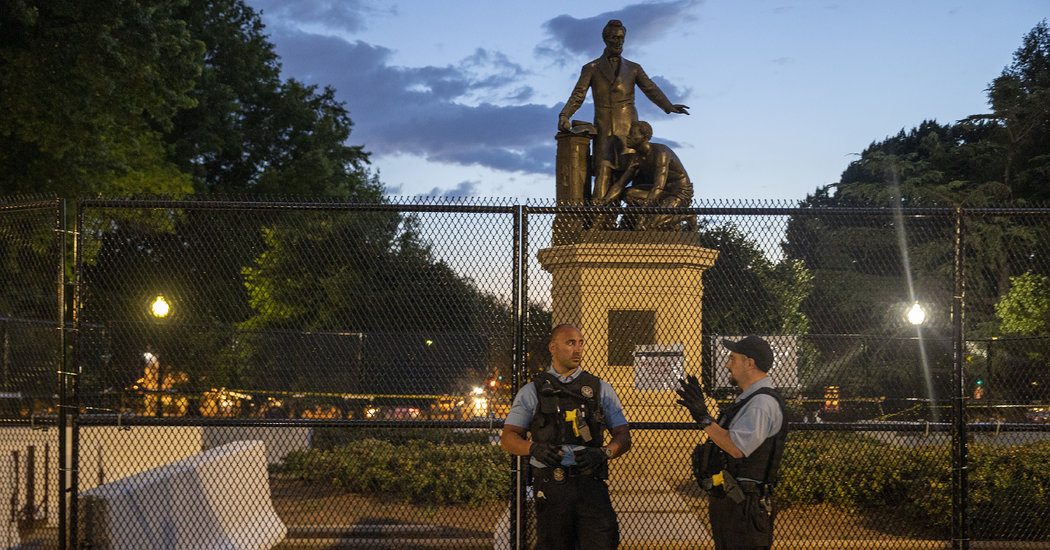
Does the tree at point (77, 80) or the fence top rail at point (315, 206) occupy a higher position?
the tree at point (77, 80)

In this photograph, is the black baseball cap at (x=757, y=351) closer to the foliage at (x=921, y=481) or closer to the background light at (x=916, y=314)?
the foliage at (x=921, y=481)

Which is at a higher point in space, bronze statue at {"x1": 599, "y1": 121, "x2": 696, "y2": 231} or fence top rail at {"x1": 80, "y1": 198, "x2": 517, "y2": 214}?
bronze statue at {"x1": 599, "y1": 121, "x2": 696, "y2": 231}

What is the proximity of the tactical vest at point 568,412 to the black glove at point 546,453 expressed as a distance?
0.72 feet

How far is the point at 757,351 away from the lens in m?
5.30

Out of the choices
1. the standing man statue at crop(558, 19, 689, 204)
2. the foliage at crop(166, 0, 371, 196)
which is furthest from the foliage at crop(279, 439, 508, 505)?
the foliage at crop(166, 0, 371, 196)

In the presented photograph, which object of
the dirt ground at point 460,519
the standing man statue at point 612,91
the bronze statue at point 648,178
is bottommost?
the dirt ground at point 460,519

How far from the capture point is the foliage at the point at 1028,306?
20875 mm

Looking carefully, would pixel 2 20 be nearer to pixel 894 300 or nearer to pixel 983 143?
pixel 894 300

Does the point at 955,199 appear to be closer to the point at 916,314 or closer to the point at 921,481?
the point at 916,314

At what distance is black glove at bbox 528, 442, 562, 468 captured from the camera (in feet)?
17.3

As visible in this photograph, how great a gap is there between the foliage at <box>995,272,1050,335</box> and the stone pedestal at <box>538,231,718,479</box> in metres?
12.8

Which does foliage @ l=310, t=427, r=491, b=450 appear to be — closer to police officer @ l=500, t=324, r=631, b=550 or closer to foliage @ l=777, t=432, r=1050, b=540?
foliage @ l=777, t=432, r=1050, b=540

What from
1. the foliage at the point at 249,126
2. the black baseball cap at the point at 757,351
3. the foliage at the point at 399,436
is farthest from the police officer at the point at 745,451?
the foliage at the point at 249,126

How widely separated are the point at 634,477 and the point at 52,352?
784 cm
